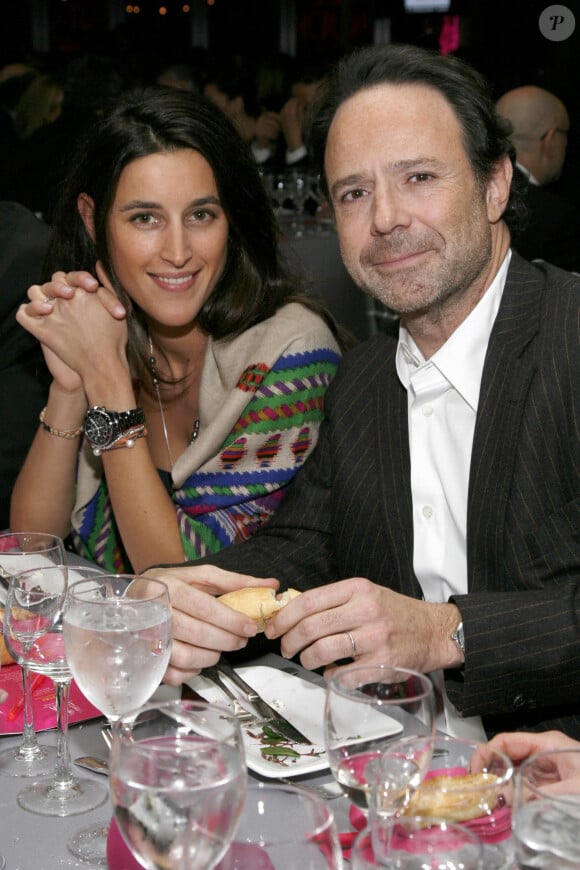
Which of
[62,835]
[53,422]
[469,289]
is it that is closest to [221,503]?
[53,422]

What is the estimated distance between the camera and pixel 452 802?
2.81 ft

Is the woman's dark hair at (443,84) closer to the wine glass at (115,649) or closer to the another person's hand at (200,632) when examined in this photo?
the another person's hand at (200,632)

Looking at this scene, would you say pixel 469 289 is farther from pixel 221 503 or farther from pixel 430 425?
pixel 221 503

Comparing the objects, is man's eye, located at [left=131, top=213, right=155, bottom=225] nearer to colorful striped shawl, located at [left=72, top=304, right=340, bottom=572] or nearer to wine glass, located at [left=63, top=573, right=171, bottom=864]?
colorful striped shawl, located at [left=72, top=304, right=340, bottom=572]

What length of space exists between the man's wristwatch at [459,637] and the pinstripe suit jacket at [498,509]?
0.01 meters

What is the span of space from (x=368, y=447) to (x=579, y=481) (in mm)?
450

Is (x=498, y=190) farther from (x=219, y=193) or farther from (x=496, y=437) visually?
(x=219, y=193)

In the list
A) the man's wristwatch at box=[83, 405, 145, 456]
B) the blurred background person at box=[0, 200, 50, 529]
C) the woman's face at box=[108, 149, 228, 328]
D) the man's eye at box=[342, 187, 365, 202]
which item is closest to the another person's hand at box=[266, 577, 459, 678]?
the man's eye at box=[342, 187, 365, 202]

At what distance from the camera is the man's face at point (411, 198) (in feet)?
6.39

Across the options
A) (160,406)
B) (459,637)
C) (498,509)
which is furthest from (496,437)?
Result: (160,406)

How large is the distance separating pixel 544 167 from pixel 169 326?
3725 millimetres

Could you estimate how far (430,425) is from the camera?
6.60 feet

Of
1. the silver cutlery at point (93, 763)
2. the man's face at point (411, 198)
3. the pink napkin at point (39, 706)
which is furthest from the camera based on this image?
the man's face at point (411, 198)

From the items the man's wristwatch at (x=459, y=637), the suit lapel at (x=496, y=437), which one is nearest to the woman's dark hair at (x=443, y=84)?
the suit lapel at (x=496, y=437)
